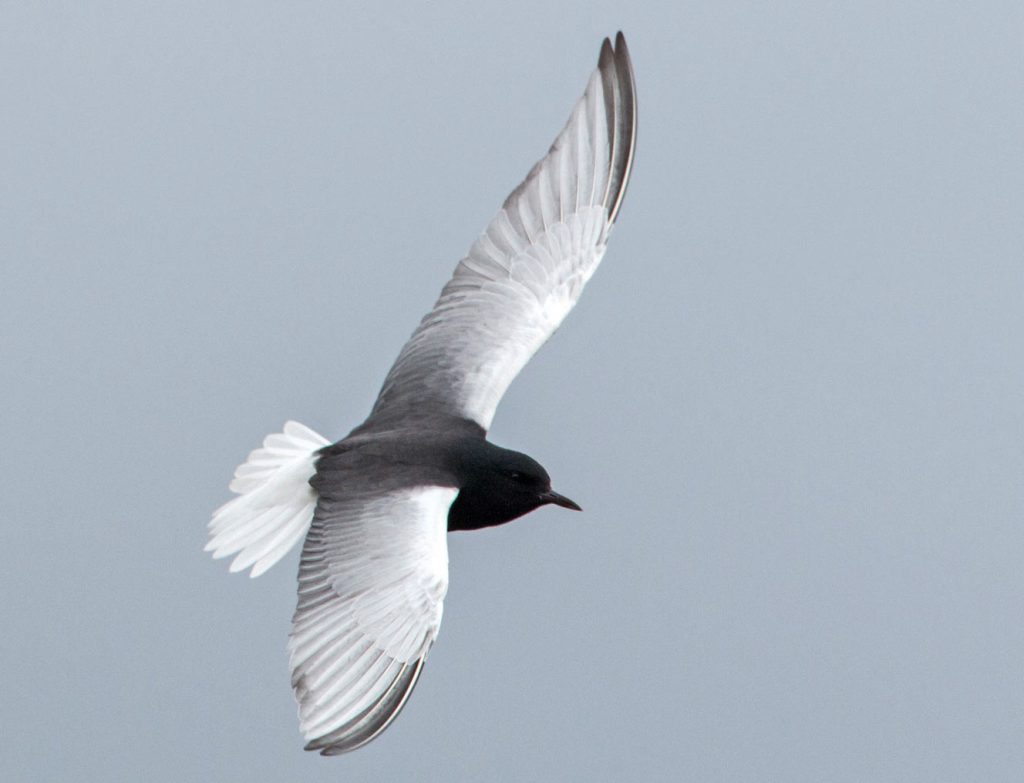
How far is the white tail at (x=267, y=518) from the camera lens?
653 centimetres

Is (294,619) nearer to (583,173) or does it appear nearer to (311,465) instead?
(311,465)

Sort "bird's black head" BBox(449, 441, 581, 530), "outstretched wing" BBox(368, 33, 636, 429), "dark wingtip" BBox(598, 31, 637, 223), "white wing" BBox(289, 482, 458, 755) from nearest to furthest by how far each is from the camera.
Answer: "white wing" BBox(289, 482, 458, 755) < "bird's black head" BBox(449, 441, 581, 530) < "outstretched wing" BBox(368, 33, 636, 429) < "dark wingtip" BBox(598, 31, 637, 223)

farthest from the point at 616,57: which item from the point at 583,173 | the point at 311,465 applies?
the point at 311,465

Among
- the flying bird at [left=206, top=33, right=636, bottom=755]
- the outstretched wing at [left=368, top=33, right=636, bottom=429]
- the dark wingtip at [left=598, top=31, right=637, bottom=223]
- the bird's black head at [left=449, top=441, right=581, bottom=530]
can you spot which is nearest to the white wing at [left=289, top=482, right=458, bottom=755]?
the flying bird at [left=206, top=33, right=636, bottom=755]

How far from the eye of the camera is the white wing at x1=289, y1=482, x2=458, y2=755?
570 centimetres

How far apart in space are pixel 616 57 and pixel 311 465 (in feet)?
7.04

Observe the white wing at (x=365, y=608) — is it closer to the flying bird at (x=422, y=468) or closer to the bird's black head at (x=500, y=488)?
the flying bird at (x=422, y=468)

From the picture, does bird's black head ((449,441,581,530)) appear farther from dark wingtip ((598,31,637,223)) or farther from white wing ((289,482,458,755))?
dark wingtip ((598,31,637,223))

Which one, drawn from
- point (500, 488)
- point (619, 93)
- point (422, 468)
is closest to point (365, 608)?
point (422, 468)

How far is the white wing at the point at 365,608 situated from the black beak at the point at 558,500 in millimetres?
421

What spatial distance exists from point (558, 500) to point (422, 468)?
0.55 meters

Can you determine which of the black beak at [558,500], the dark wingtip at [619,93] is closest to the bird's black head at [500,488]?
the black beak at [558,500]

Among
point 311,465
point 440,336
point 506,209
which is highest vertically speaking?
point 506,209

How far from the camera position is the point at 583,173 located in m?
7.45
